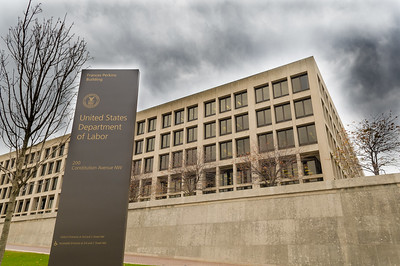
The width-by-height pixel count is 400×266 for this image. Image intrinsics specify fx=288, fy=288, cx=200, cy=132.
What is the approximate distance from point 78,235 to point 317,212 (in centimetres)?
1002

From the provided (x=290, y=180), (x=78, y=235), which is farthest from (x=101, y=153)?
(x=290, y=180)

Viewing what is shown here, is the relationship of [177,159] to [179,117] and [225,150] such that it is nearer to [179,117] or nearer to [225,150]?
[225,150]

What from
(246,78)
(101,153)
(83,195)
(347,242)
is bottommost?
(347,242)

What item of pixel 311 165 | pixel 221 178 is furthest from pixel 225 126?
pixel 311 165

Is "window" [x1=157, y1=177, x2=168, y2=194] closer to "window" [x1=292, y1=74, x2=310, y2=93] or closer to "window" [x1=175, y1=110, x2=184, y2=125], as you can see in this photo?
"window" [x1=175, y1=110, x2=184, y2=125]

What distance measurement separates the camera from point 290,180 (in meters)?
31.3

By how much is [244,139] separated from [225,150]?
302 centimetres

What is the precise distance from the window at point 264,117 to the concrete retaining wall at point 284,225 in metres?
22.5

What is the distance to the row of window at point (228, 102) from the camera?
36.7 meters

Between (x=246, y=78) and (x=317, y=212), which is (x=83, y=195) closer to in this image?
(x=317, y=212)

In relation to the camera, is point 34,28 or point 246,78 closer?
point 34,28

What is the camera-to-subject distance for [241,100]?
40625 mm

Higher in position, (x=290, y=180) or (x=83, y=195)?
(x=290, y=180)

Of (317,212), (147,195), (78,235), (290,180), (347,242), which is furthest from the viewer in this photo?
(147,195)
